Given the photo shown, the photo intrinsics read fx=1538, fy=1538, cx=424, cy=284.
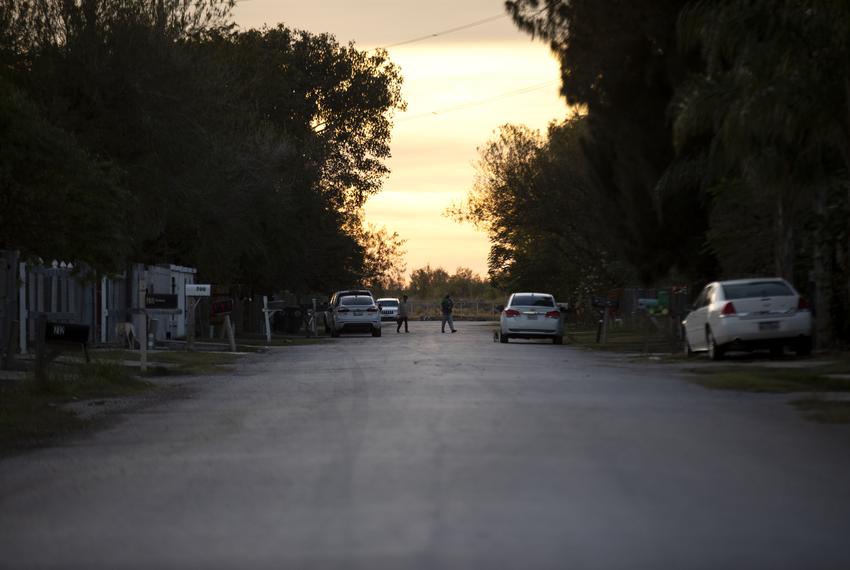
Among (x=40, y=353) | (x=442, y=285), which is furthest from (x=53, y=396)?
(x=442, y=285)

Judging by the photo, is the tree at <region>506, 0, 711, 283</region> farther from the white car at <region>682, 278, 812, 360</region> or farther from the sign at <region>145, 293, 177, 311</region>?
the sign at <region>145, 293, 177, 311</region>

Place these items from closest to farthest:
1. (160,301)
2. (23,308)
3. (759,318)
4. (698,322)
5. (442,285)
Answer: (759,318)
(160,301)
(23,308)
(698,322)
(442,285)

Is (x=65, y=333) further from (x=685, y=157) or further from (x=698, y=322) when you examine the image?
(x=685, y=157)

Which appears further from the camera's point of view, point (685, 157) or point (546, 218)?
point (546, 218)

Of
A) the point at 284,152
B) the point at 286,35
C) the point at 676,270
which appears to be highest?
the point at 286,35

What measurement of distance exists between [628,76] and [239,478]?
37.1m

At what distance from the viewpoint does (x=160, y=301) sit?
29953 mm

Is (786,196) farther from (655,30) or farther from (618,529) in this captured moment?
(618,529)

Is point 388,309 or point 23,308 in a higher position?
point 388,309

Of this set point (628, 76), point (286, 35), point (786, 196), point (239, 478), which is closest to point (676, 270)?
point (628, 76)

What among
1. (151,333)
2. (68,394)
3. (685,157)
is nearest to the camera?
(68,394)

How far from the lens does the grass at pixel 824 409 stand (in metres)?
15.9

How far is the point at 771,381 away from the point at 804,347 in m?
7.79

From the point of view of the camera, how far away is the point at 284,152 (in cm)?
5709
